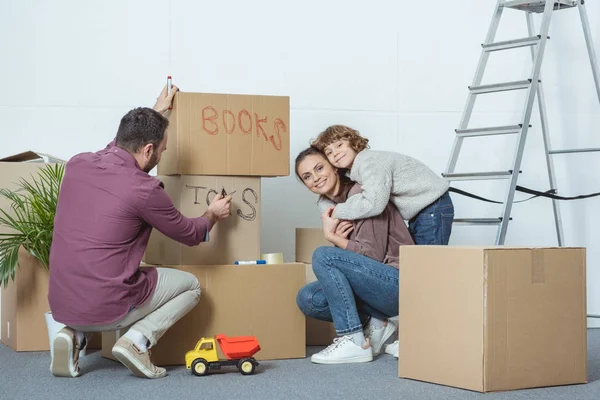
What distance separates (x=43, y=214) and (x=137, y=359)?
0.81 meters

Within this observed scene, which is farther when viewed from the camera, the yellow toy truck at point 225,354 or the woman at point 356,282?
the woman at point 356,282

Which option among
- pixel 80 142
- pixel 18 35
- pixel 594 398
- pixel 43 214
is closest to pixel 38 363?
pixel 43 214

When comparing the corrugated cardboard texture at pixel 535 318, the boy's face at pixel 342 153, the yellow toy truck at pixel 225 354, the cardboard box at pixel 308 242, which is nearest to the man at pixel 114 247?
the yellow toy truck at pixel 225 354

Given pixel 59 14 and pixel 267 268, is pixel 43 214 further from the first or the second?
pixel 59 14

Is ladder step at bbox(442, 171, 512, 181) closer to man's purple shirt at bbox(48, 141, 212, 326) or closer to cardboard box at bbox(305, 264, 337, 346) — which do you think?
cardboard box at bbox(305, 264, 337, 346)

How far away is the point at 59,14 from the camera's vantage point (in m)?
3.83

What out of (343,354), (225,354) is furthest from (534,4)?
(225,354)

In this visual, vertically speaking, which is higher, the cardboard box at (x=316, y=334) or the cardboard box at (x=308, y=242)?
the cardboard box at (x=308, y=242)

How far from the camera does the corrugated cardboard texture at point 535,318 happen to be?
2348 mm

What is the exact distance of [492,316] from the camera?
92.0 inches

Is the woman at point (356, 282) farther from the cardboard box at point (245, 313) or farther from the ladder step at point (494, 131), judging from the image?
the ladder step at point (494, 131)

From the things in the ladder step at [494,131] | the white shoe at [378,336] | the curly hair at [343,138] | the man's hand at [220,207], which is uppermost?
the ladder step at [494,131]

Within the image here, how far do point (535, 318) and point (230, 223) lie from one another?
3.77 feet

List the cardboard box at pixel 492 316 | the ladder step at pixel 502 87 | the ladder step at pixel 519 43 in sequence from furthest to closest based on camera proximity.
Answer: the ladder step at pixel 519 43, the ladder step at pixel 502 87, the cardboard box at pixel 492 316
